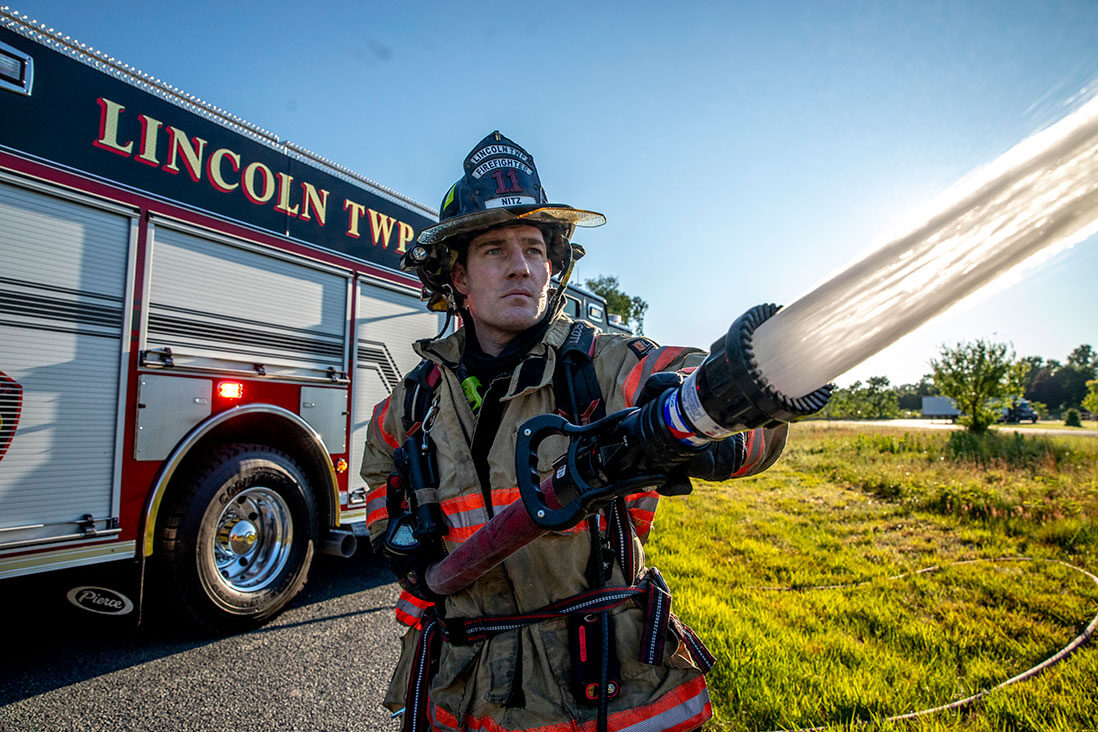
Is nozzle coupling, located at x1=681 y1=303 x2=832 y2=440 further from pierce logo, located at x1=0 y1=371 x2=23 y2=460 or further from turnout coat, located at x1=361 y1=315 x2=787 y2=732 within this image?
pierce logo, located at x1=0 y1=371 x2=23 y2=460

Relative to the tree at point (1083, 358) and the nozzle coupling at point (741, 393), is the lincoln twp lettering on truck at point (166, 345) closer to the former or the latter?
the nozzle coupling at point (741, 393)

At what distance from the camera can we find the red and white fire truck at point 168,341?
3057mm

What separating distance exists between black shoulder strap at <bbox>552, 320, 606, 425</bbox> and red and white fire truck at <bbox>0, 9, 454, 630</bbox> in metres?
3.14

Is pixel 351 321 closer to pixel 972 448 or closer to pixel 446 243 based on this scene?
pixel 446 243

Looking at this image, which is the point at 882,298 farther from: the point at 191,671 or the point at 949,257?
the point at 191,671

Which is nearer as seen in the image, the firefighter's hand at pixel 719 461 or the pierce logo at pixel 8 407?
the firefighter's hand at pixel 719 461

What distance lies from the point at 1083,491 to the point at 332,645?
30.5 ft

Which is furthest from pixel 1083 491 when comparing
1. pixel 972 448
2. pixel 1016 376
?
pixel 1016 376

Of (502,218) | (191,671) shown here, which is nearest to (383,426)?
(502,218)

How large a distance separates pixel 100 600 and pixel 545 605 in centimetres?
346

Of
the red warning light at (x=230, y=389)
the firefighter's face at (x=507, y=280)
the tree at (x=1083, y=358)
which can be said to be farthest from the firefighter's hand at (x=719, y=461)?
the tree at (x=1083, y=358)

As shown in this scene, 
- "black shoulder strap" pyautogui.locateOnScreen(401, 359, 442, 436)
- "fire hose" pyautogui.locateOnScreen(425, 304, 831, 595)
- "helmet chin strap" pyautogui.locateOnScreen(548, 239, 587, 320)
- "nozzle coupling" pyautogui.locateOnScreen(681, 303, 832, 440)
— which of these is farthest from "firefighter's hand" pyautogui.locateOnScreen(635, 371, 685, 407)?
"helmet chin strap" pyautogui.locateOnScreen(548, 239, 587, 320)

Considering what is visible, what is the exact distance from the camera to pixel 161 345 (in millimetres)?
3549

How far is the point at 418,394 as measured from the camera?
5.86 feet
